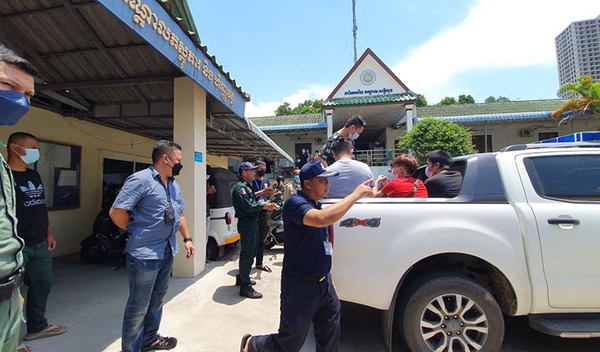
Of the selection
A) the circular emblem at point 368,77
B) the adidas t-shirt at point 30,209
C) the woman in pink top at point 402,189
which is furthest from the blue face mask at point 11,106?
the circular emblem at point 368,77

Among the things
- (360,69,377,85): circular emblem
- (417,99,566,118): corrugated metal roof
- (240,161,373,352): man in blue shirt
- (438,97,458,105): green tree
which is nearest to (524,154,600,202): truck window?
(240,161,373,352): man in blue shirt

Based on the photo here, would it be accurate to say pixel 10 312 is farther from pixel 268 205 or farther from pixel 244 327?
pixel 268 205

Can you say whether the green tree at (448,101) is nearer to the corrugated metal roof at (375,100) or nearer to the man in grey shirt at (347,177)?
the corrugated metal roof at (375,100)

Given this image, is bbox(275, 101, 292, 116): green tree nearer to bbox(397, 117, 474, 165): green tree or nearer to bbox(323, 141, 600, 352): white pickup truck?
bbox(397, 117, 474, 165): green tree

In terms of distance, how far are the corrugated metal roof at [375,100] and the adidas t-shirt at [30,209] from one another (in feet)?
37.1

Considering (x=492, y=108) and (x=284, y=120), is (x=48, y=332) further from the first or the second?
(x=492, y=108)

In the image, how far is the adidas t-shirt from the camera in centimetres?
287

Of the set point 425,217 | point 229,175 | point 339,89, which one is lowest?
point 425,217

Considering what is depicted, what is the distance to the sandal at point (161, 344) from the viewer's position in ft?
8.93

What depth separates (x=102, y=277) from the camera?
15.6ft

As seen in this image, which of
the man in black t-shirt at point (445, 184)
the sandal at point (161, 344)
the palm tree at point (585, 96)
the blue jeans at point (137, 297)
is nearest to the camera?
the blue jeans at point (137, 297)

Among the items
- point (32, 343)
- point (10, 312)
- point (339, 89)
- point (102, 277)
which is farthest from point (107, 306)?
point (339, 89)

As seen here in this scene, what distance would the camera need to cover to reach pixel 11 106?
53.6 inches

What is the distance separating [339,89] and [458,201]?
12.1 meters
